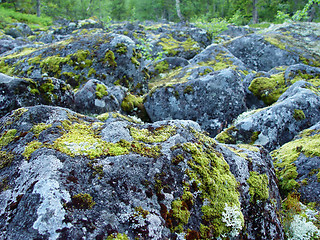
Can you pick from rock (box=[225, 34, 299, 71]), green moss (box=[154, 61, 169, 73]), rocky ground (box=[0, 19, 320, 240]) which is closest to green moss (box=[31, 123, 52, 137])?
rocky ground (box=[0, 19, 320, 240])

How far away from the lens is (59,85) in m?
7.14

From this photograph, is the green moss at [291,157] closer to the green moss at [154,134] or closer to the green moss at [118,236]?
the green moss at [154,134]

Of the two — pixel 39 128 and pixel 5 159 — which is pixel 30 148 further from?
pixel 39 128

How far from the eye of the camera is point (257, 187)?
13.6ft

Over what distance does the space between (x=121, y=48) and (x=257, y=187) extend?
10.8 meters

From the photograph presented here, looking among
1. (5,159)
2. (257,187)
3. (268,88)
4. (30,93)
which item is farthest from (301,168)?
(30,93)

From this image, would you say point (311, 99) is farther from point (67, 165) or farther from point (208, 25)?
point (208, 25)

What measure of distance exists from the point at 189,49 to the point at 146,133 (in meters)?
18.6

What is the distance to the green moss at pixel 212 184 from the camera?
10.8ft

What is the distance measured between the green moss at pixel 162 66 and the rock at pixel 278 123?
9.38 metres

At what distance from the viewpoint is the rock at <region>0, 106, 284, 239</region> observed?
250cm

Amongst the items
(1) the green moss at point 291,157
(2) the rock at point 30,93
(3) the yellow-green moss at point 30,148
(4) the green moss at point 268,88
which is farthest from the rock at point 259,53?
(3) the yellow-green moss at point 30,148

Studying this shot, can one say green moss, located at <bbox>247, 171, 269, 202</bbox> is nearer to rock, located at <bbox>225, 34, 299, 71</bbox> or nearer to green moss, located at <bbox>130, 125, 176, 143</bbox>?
green moss, located at <bbox>130, 125, 176, 143</bbox>

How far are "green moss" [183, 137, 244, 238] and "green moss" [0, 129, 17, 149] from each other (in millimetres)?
3151
